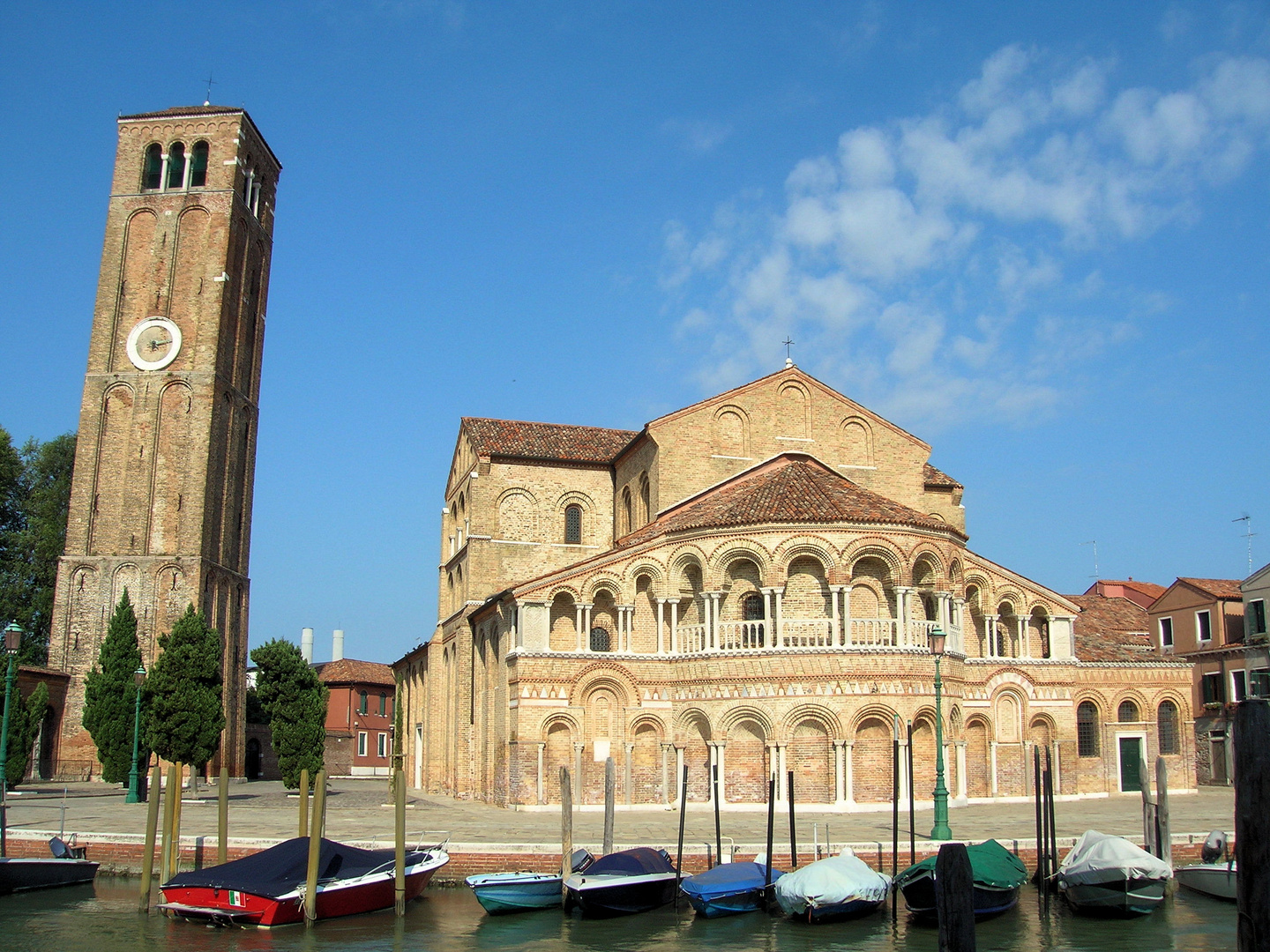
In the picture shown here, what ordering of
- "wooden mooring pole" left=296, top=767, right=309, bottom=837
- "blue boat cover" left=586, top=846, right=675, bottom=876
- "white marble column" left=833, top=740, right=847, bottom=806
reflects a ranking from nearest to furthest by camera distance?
1. "blue boat cover" left=586, top=846, right=675, bottom=876
2. "wooden mooring pole" left=296, top=767, right=309, bottom=837
3. "white marble column" left=833, top=740, right=847, bottom=806

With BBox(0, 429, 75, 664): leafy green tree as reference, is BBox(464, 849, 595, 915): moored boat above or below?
below

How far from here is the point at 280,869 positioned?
17297 millimetres

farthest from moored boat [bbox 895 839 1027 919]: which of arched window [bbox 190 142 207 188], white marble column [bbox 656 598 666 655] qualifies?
arched window [bbox 190 142 207 188]

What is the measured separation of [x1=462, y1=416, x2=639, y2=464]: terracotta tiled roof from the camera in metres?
37.4

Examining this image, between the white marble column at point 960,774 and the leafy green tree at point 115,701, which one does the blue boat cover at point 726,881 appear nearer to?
the white marble column at point 960,774

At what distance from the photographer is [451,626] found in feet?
127

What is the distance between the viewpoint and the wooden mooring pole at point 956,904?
8.58m

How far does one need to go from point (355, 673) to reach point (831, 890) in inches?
2256

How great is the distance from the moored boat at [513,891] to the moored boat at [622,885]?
0.32m

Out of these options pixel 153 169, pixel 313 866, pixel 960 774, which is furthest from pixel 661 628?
pixel 153 169

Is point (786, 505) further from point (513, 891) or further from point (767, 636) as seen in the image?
point (513, 891)

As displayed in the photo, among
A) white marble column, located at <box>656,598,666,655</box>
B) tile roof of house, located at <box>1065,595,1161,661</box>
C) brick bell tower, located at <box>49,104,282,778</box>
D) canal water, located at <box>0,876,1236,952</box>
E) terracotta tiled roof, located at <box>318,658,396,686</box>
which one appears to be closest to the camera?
canal water, located at <box>0,876,1236,952</box>

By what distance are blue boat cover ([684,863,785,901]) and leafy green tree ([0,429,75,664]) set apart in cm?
3981

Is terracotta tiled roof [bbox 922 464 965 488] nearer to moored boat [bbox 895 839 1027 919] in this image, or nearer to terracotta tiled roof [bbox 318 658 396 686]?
moored boat [bbox 895 839 1027 919]
